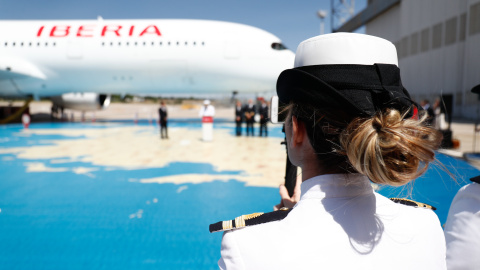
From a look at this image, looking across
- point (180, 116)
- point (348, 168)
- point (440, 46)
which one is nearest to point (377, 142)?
point (348, 168)

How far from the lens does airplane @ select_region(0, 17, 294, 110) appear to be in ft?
48.0

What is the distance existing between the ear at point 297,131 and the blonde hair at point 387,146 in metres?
0.14

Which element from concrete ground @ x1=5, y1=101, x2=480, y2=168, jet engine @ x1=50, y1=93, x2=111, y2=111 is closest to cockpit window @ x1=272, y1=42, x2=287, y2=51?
concrete ground @ x1=5, y1=101, x2=480, y2=168

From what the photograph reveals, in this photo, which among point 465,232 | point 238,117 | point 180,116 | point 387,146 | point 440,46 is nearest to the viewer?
point 387,146

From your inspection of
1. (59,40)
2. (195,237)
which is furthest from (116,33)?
(195,237)

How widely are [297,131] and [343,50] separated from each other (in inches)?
11.0

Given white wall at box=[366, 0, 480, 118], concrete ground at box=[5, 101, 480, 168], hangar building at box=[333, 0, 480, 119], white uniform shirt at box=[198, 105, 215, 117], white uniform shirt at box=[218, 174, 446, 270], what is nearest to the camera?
white uniform shirt at box=[218, 174, 446, 270]

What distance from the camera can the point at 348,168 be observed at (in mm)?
979

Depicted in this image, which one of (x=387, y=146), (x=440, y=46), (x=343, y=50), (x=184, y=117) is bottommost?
(x=184, y=117)

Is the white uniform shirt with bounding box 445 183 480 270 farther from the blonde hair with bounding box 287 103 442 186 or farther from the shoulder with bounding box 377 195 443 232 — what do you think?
the blonde hair with bounding box 287 103 442 186

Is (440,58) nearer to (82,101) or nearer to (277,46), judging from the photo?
(277,46)

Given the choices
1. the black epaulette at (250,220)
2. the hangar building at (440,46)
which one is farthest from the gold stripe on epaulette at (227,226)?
the hangar building at (440,46)

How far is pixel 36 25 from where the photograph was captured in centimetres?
1548

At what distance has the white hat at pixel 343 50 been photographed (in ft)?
3.17
